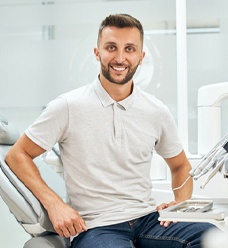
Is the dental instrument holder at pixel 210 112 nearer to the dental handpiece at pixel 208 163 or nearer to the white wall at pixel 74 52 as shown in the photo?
the white wall at pixel 74 52

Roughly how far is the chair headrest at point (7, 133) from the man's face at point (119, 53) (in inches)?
13.9

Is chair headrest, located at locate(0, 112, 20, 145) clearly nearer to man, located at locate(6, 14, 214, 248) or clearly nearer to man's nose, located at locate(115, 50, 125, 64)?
man, located at locate(6, 14, 214, 248)

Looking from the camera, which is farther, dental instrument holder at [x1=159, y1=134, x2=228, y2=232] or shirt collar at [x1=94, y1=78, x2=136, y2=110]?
shirt collar at [x1=94, y1=78, x2=136, y2=110]

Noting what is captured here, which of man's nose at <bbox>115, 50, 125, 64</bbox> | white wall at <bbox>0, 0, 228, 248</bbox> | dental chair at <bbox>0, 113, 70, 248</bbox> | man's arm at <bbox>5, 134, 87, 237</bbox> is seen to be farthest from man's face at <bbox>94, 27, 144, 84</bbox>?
white wall at <bbox>0, 0, 228, 248</bbox>

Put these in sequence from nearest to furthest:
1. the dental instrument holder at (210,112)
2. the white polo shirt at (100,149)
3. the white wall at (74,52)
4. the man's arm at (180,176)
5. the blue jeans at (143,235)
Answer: the blue jeans at (143,235) → the white polo shirt at (100,149) → the man's arm at (180,176) → the dental instrument holder at (210,112) → the white wall at (74,52)

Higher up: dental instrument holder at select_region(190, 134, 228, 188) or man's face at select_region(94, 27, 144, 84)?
man's face at select_region(94, 27, 144, 84)

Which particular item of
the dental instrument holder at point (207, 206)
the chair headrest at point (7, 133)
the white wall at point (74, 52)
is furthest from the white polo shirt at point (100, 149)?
the white wall at point (74, 52)

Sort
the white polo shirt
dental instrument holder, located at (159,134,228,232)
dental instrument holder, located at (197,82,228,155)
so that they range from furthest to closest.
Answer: dental instrument holder, located at (197,82,228,155)
the white polo shirt
dental instrument holder, located at (159,134,228,232)

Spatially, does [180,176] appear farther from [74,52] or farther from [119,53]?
[74,52]

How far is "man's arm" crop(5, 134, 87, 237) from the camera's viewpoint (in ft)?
5.90

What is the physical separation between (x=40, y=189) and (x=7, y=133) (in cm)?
25

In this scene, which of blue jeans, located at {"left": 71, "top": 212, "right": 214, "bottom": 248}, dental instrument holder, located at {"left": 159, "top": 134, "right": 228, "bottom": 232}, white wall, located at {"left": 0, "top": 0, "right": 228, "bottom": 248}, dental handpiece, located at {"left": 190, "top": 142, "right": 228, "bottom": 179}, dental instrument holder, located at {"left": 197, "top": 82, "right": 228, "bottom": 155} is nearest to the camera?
dental instrument holder, located at {"left": 159, "top": 134, "right": 228, "bottom": 232}

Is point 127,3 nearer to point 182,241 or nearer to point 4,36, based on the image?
point 4,36

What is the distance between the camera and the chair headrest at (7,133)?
2.00 m
